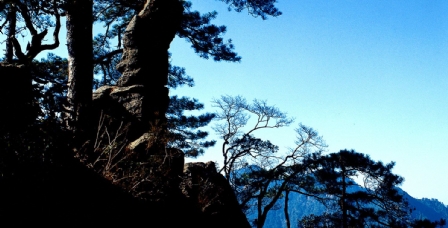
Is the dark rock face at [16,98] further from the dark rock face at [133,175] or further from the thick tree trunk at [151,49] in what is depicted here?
the thick tree trunk at [151,49]

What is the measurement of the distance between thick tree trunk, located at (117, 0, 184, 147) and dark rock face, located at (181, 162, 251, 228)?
1.67 meters

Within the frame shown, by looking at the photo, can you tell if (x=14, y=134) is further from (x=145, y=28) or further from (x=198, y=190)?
(x=145, y=28)

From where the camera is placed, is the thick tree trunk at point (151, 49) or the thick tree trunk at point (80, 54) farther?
the thick tree trunk at point (151, 49)

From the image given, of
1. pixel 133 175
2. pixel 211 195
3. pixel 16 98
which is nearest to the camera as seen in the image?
pixel 16 98

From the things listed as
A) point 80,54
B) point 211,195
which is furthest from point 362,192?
point 80,54

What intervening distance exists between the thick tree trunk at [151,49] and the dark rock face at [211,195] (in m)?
1.67

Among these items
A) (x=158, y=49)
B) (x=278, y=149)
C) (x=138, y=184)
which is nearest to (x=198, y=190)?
(x=138, y=184)

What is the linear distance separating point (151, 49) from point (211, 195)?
12.8 ft

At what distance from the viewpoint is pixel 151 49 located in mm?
8867

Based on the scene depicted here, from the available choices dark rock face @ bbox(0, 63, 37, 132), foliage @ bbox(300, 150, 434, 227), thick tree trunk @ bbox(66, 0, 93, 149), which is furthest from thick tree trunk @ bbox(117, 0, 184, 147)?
foliage @ bbox(300, 150, 434, 227)

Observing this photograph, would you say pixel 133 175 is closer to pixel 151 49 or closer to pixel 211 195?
pixel 211 195

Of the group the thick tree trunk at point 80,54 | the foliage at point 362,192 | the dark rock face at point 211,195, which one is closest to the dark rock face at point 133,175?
the dark rock face at point 211,195

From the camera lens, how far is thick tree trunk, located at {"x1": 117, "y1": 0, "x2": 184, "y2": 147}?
853cm

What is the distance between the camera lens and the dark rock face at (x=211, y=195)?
702 cm
